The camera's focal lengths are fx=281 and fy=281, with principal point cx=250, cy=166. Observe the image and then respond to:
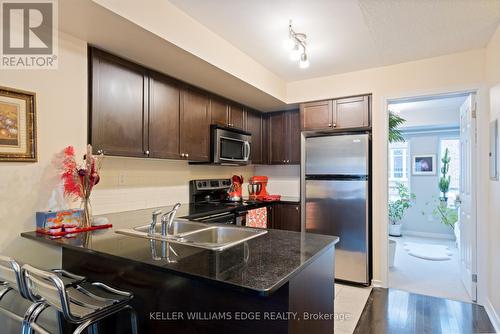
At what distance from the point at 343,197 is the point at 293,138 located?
43.4 inches

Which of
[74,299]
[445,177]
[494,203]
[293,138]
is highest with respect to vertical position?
[293,138]

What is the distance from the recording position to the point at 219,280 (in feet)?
3.28

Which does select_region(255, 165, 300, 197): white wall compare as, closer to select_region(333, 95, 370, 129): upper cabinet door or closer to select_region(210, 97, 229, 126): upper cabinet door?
select_region(333, 95, 370, 129): upper cabinet door

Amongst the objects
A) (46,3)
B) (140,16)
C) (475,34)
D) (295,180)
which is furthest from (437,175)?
(46,3)

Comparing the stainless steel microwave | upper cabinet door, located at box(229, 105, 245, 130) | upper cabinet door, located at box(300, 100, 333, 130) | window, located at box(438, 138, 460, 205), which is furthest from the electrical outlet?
window, located at box(438, 138, 460, 205)

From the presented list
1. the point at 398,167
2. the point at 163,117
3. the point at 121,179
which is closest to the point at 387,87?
the point at 163,117

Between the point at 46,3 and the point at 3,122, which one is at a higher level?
the point at 46,3

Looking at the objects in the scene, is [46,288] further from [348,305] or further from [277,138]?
[277,138]

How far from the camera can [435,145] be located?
19.0 feet

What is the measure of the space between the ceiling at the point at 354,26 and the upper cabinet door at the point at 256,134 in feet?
3.33

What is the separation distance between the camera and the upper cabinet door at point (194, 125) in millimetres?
2803

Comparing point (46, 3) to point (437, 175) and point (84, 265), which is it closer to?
point (84, 265)

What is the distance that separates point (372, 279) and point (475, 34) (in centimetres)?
261

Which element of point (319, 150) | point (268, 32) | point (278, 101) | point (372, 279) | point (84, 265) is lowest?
point (372, 279)
